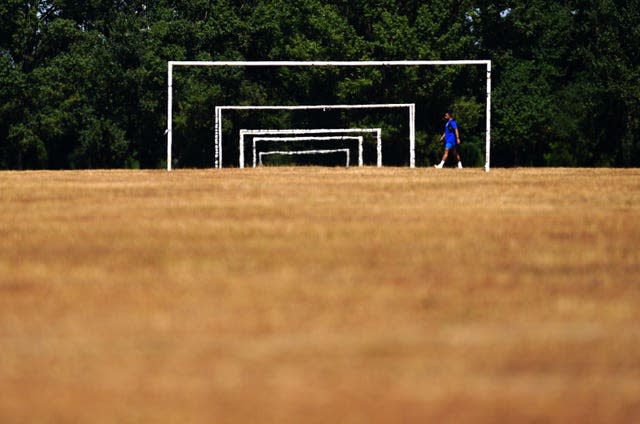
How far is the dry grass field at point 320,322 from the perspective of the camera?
12.1 feet

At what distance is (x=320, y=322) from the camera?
5180mm

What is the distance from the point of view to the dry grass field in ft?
12.1

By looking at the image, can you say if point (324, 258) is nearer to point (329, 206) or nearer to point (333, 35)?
point (329, 206)

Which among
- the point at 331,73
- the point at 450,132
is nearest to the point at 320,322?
the point at 450,132

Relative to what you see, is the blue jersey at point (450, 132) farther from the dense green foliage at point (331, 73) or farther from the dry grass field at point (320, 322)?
the dry grass field at point (320, 322)

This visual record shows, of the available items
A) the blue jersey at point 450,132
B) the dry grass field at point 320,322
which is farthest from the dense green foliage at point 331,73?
the dry grass field at point 320,322

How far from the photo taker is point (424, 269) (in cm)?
728

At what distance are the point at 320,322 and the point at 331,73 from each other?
184 feet

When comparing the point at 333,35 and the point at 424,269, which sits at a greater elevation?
the point at 333,35

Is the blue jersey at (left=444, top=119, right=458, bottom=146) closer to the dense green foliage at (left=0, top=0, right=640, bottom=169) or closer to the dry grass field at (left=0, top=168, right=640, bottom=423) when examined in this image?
the dense green foliage at (left=0, top=0, right=640, bottom=169)

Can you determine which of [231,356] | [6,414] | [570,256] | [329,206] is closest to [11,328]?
[231,356]

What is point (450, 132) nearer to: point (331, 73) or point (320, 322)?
point (331, 73)

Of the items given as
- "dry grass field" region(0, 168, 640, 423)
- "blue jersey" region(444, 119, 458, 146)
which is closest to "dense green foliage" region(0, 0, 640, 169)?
"blue jersey" region(444, 119, 458, 146)

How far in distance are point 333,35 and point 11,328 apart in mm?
57535
